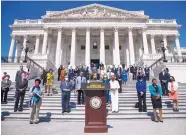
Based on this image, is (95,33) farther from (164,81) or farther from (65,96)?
(65,96)

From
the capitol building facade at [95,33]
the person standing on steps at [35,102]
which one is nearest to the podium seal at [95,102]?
the person standing on steps at [35,102]

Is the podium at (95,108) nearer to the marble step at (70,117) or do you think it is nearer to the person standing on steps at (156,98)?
the marble step at (70,117)

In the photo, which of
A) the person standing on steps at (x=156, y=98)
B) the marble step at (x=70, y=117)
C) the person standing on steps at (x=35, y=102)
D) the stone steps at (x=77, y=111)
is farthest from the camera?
the stone steps at (x=77, y=111)

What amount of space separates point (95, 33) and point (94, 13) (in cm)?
441

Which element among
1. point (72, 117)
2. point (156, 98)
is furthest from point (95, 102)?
point (156, 98)

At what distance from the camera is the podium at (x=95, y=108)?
22.1 feet

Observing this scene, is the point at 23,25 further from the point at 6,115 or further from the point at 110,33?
the point at 6,115

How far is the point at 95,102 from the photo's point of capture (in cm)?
705

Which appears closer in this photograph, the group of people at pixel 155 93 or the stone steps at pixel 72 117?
the group of people at pixel 155 93

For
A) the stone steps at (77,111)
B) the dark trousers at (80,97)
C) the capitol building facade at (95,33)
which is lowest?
the stone steps at (77,111)

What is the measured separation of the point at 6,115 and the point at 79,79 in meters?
4.51

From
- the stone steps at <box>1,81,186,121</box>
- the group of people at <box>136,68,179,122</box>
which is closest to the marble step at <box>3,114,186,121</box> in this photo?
the stone steps at <box>1,81,186,121</box>

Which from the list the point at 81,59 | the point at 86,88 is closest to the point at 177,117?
the point at 86,88

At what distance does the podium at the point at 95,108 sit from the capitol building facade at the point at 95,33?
101 feet
